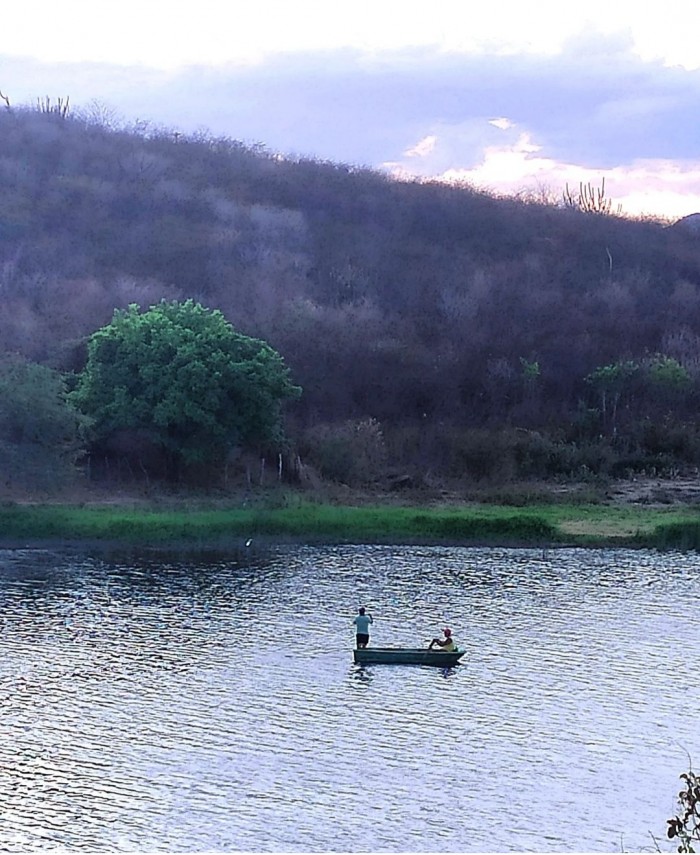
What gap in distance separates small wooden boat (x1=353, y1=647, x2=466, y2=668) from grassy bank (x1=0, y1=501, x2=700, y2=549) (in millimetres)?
17297

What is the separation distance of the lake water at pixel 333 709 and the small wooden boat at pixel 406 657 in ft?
1.00

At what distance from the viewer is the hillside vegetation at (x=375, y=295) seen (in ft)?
208

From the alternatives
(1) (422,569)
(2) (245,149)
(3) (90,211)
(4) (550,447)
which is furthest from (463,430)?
(2) (245,149)

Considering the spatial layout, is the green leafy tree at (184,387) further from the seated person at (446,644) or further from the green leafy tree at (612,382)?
the green leafy tree at (612,382)

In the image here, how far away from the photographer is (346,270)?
9538 cm

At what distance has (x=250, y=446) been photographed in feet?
186

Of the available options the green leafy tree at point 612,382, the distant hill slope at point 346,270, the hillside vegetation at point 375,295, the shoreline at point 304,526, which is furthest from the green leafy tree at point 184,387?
the green leafy tree at point 612,382

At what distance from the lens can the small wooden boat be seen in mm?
31125

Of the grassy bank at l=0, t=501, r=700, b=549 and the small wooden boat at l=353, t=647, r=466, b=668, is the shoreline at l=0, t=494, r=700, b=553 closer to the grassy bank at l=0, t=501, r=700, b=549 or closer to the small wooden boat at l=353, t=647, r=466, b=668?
the grassy bank at l=0, t=501, r=700, b=549

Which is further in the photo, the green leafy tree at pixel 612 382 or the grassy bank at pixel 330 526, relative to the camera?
the green leafy tree at pixel 612 382

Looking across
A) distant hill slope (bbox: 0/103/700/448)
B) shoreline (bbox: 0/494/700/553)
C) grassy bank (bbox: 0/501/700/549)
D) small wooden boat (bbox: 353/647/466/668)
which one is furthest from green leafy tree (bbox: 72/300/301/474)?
small wooden boat (bbox: 353/647/466/668)

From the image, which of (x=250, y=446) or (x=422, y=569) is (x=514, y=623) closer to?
(x=422, y=569)

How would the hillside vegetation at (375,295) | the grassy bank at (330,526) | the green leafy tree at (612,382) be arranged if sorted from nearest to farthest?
the grassy bank at (330,526), the hillside vegetation at (375,295), the green leafy tree at (612,382)

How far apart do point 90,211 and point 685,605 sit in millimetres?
74994
